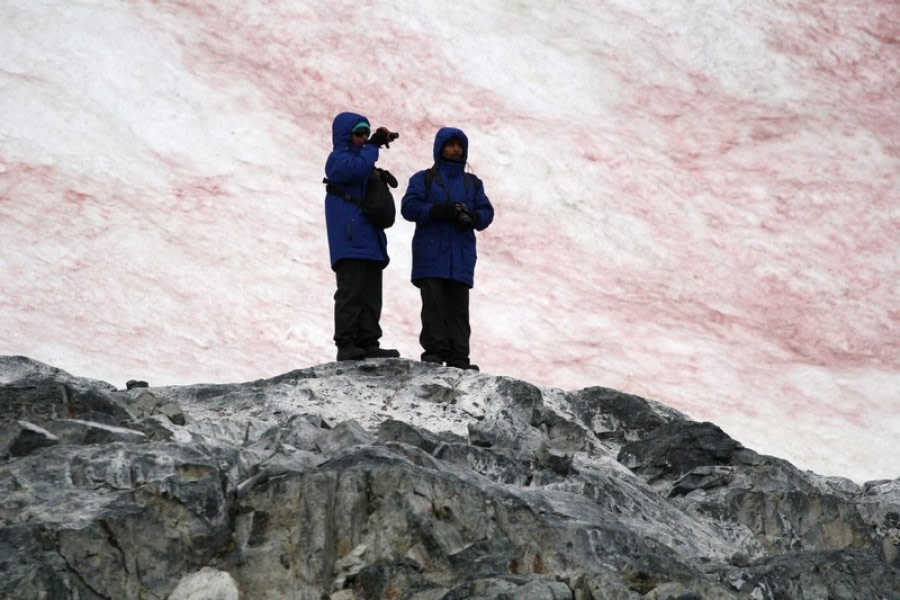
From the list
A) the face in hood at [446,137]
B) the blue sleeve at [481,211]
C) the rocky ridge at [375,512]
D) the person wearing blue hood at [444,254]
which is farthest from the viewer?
the face in hood at [446,137]

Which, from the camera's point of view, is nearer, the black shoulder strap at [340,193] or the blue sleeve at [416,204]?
the black shoulder strap at [340,193]

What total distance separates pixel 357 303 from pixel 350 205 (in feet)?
2.27

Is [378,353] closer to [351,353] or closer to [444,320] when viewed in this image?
[351,353]

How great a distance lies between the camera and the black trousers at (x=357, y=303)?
11.6 meters

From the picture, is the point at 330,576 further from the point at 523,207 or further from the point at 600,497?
the point at 523,207

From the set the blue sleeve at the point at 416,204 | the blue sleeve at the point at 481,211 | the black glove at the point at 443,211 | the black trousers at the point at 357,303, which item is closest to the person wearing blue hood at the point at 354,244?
the black trousers at the point at 357,303

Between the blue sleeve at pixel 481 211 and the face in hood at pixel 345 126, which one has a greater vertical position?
the face in hood at pixel 345 126

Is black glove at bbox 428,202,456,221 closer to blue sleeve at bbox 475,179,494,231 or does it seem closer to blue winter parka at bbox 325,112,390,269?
blue sleeve at bbox 475,179,494,231

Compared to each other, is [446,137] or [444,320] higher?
[446,137]

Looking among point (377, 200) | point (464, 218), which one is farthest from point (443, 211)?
point (377, 200)

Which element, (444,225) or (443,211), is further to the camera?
(444,225)

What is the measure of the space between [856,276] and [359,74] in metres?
6.76

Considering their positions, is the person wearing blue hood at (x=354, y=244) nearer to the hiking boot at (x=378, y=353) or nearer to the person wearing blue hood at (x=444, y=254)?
the hiking boot at (x=378, y=353)

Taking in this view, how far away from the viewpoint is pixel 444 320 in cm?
1188
